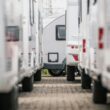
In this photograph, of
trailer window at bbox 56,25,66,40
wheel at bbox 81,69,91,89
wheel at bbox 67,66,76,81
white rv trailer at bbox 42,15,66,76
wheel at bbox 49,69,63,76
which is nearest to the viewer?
wheel at bbox 81,69,91,89

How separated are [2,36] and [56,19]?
2251 centimetres

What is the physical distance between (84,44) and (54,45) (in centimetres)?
1399

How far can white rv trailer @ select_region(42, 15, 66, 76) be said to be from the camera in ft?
99.1

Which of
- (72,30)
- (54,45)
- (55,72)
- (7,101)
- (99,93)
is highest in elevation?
(72,30)

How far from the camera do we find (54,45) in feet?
100

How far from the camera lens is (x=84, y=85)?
62.7 feet

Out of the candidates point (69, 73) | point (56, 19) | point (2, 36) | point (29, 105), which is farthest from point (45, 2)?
point (2, 36)

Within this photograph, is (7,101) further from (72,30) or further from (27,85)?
(72,30)

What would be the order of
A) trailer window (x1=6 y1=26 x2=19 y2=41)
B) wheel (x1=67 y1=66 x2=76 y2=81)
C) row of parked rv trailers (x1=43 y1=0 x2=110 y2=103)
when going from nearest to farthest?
trailer window (x1=6 y1=26 x2=19 y2=41) < row of parked rv trailers (x1=43 y1=0 x2=110 y2=103) < wheel (x1=67 y1=66 x2=76 y2=81)

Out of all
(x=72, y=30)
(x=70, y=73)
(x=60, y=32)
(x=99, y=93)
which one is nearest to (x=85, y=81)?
(x=72, y=30)

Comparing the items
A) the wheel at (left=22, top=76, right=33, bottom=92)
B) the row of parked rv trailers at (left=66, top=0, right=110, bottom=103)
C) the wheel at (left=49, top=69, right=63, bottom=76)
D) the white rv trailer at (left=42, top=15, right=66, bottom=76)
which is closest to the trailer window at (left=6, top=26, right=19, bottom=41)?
A: the row of parked rv trailers at (left=66, top=0, right=110, bottom=103)

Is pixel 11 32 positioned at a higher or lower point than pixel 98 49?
higher

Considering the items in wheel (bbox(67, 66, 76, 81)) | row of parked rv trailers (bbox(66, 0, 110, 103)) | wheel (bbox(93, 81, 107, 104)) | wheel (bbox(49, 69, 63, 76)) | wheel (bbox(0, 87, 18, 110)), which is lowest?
wheel (bbox(49, 69, 63, 76))

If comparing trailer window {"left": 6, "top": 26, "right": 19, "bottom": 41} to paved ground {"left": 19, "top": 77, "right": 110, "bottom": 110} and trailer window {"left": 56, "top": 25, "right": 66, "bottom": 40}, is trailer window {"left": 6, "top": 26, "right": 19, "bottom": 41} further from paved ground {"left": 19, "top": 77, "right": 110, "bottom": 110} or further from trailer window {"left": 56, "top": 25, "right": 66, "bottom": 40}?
trailer window {"left": 56, "top": 25, "right": 66, "bottom": 40}
